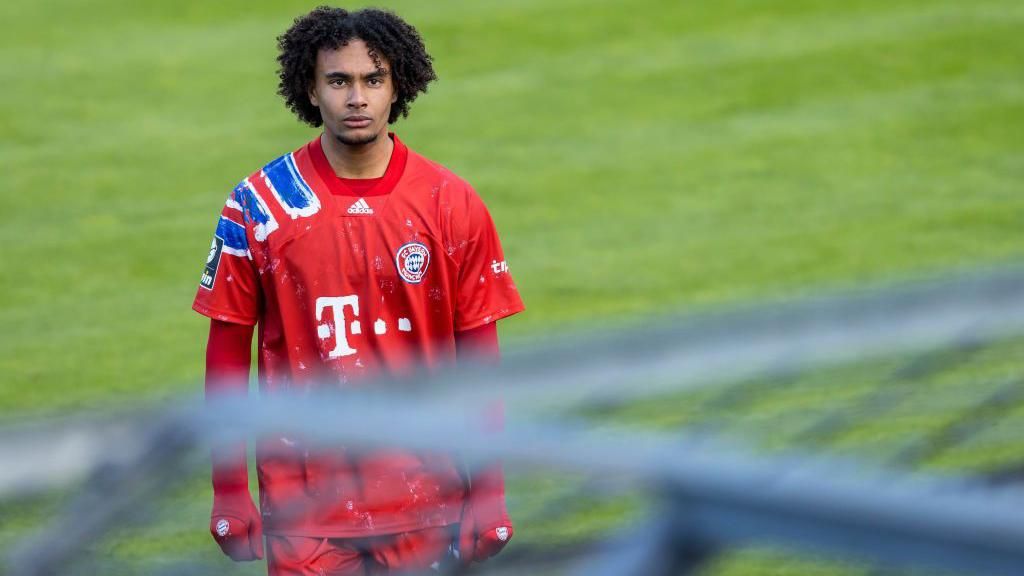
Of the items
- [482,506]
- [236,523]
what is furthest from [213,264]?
[482,506]

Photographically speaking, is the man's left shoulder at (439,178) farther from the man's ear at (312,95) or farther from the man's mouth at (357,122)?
the man's ear at (312,95)

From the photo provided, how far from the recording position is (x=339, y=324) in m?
3.86

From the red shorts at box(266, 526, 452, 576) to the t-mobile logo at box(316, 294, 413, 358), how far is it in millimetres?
435

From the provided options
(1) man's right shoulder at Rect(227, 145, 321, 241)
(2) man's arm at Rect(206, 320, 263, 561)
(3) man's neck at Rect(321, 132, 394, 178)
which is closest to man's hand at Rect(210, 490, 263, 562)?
(2) man's arm at Rect(206, 320, 263, 561)

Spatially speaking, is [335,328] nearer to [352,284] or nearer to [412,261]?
[352,284]

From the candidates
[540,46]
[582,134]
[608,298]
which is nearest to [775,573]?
[608,298]

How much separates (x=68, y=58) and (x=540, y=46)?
3395mm

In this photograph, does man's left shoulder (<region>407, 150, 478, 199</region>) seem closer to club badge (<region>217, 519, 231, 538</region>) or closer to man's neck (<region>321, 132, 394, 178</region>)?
man's neck (<region>321, 132, 394, 178</region>)

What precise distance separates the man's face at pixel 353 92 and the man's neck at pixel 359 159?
0.02 meters

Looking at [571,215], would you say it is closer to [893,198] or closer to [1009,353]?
[893,198]

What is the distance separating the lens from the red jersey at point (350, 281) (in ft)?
12.6

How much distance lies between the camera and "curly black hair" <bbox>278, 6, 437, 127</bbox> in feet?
13.3

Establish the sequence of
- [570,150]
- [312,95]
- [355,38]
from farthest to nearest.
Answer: [570,150]
[312,95]
[355,38]

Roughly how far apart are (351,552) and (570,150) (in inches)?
264
